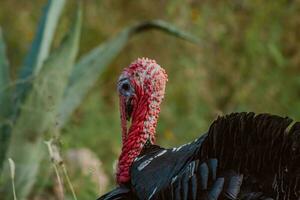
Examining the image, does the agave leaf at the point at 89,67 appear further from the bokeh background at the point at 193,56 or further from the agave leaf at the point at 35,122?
the bokeh background at the point at 193,56

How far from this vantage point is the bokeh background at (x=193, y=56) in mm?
9984

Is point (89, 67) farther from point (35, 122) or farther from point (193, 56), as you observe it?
point (193, 56)

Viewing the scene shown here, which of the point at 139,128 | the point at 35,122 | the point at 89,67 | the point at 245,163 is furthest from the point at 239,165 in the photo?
the point at 89,67

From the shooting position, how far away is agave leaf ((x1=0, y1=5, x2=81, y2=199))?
7.43 meters

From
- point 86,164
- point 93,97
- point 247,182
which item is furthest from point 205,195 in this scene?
point 93,97

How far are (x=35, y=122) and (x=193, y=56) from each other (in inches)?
146

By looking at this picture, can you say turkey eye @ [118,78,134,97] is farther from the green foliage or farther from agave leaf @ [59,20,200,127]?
agave leaf @ [59,20,200,127]

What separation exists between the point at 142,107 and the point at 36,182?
2.72m

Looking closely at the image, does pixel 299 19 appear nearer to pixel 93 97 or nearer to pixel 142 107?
pixel 93 97

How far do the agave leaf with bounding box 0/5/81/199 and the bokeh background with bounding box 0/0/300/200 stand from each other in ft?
5.25

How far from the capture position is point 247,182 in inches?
178

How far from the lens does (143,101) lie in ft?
18.0

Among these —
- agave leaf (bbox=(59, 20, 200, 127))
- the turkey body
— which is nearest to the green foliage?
agave leaf (bbox=(59, 20, 200, 127))

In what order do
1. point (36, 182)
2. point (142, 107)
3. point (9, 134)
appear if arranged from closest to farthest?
point (142, 107) → point (9, 134) → point (36, 182)
